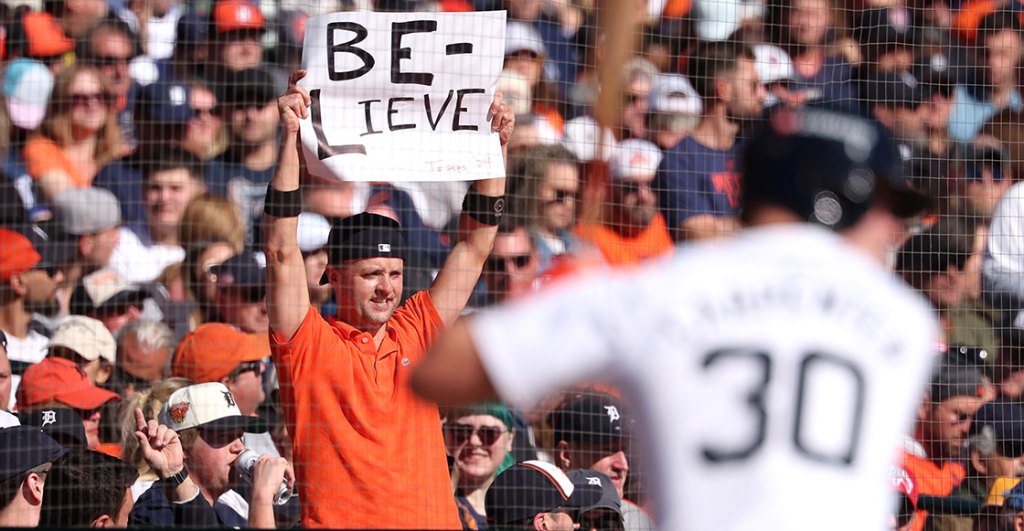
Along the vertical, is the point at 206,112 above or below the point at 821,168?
above

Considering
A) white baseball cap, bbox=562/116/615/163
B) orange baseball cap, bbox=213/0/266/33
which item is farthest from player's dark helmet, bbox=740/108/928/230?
orange baseball cap, bbox=213/0/266/33

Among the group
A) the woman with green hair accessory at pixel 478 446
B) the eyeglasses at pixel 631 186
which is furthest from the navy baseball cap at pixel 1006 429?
the woman with green hair accessory at pixel 478 446

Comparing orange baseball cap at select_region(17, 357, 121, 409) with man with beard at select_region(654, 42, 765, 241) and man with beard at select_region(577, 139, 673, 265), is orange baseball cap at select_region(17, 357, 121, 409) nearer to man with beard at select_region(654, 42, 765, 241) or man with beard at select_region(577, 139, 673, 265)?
man with beard at select_region(577, 139, 673, 265)

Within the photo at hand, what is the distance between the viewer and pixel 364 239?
495 cm

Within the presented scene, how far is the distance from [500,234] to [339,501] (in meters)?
2.09

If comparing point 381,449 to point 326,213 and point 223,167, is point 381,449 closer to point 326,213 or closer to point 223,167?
point 326,213

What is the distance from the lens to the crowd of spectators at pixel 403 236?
4809 millimetres

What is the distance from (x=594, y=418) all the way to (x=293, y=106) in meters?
1.74

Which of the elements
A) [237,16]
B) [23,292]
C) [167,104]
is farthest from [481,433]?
[237,16]

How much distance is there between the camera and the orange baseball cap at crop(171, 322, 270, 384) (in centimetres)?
559

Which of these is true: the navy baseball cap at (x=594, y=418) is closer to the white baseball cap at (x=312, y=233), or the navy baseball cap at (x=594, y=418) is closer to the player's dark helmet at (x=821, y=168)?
the white baseball cap at (x=312, y=233)

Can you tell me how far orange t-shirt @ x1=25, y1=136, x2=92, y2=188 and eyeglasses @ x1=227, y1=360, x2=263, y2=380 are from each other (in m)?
1.94

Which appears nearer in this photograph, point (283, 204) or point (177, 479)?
point (283, 204)

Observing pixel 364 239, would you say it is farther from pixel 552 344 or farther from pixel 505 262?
pixel 552 344
